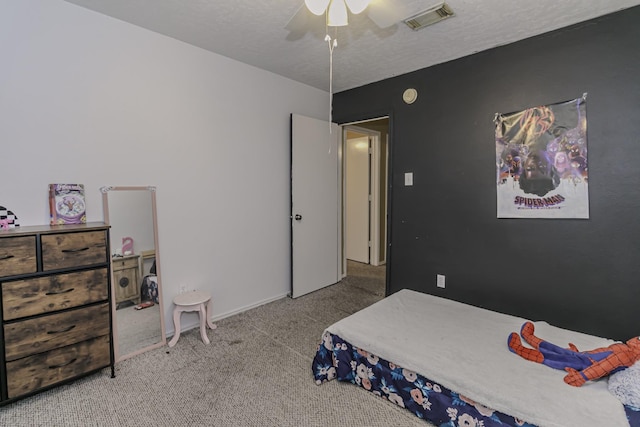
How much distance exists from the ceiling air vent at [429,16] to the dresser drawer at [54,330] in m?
2.92

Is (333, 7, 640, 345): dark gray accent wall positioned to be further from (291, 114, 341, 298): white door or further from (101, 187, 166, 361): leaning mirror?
(101, 187, 166, 361): leaning mirror

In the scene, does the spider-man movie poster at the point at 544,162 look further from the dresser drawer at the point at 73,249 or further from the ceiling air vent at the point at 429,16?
the dresser drawer at the point at 73,249

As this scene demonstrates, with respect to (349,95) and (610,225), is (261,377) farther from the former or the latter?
(349,95)

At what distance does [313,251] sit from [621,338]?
2784 millimetres

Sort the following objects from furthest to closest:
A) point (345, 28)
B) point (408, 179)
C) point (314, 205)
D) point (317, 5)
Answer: point (314, 205) < point (408, 179) < point (345, 28) < point (317, 5)

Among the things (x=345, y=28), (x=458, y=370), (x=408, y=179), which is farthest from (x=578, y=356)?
(x=345, y=28)

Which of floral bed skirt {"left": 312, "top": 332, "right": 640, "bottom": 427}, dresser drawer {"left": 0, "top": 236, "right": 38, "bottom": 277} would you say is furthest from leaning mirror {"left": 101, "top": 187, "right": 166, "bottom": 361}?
floral bed skirt {"left": 312, "top": 332, "right": 640, "bottom": 427}

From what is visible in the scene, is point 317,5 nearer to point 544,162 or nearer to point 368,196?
point 544,162

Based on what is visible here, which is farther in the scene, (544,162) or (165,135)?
(165,135)

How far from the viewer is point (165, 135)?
253cm

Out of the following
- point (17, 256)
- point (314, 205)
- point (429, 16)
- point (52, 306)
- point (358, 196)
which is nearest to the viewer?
point (17, 256)

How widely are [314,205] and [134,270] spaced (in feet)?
6.58

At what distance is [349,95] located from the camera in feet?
12.3

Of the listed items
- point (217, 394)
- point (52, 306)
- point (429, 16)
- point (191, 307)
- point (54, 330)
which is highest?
point (429, 16)
